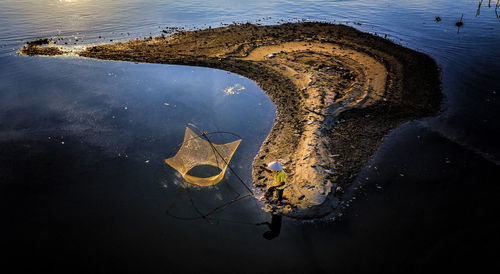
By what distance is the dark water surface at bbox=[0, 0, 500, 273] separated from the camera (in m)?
6.23

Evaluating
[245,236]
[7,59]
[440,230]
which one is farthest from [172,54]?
[440,230]

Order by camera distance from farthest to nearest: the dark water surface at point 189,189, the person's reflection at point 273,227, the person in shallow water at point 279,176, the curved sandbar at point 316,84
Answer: the curved sandbar at point 316,84, the person in shallow water at point 279,176, the person's reflection at point 273,227, the dark water surface at point 189,189

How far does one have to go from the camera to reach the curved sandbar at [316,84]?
8.43m

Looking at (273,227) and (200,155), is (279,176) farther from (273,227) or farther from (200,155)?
→ (200,155)

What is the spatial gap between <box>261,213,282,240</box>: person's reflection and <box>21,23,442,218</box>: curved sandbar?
312 mm

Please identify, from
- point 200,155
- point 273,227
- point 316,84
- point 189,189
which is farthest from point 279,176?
point 316,84

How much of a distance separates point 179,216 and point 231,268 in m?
2.25

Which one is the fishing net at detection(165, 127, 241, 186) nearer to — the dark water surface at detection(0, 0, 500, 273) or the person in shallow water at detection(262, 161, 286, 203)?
the dark water surface at detection(0, 0, 500, 273)

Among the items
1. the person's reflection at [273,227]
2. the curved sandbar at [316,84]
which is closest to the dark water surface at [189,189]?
the person's reflection at [273,227]

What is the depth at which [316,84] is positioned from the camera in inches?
526

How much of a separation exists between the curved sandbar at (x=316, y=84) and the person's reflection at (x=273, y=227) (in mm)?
312

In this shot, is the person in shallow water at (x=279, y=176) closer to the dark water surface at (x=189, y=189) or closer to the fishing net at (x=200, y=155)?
the dark water surface at (x=189, y=189)

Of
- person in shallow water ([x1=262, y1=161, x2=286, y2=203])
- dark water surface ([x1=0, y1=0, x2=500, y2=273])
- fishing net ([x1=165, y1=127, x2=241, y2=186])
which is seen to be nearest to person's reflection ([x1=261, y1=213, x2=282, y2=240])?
dark water surface ([x1=0, y1=0, x2=500, y2=273])

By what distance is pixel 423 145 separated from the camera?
966 cm
